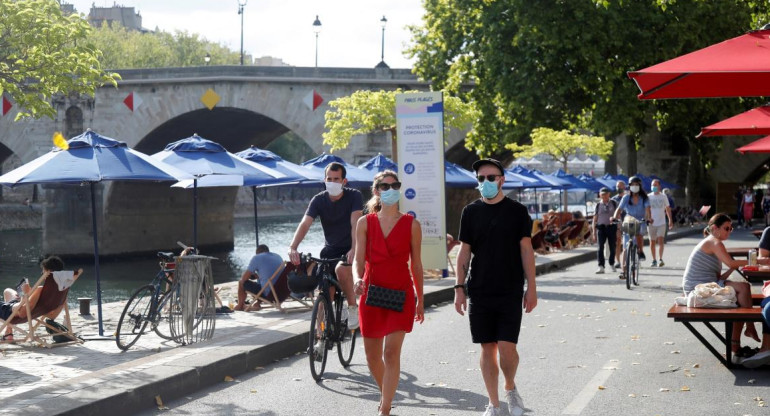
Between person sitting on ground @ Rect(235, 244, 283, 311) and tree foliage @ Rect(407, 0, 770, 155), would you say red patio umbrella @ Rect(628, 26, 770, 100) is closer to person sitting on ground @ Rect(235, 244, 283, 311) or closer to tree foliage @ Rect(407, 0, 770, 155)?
person sitting on ground @ Rect(235, 244, 283, 311)

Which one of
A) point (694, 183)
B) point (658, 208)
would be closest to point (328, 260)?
point (658, 208)

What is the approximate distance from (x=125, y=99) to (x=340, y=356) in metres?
42.4

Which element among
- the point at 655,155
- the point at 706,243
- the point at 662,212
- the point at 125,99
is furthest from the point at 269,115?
the point at 706,243

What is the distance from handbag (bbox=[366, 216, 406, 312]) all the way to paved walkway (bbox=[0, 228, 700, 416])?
182 cm

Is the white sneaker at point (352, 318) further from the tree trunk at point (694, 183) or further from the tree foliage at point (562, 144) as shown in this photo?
the tree foliage at point (562, 144)

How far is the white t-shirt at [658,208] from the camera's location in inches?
856

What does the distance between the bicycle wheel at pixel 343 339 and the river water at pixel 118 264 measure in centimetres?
1904

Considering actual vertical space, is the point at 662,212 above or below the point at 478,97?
below

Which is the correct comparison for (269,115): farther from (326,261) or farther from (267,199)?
(326,261)

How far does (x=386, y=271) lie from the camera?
722cm

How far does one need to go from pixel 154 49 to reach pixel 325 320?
271 ft

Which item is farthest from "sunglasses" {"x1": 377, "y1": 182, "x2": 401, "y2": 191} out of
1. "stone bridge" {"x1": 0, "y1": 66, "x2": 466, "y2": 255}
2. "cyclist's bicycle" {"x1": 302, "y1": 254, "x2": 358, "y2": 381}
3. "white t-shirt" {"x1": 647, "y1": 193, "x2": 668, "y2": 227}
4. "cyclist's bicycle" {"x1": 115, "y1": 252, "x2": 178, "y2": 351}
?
Result: "stone bridge" {"x1": 0, "y1": 66, "x2": 466, "y2": 255}

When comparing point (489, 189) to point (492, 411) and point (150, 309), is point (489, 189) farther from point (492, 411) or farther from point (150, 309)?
point (150, 309)

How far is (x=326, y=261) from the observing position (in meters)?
9.26
